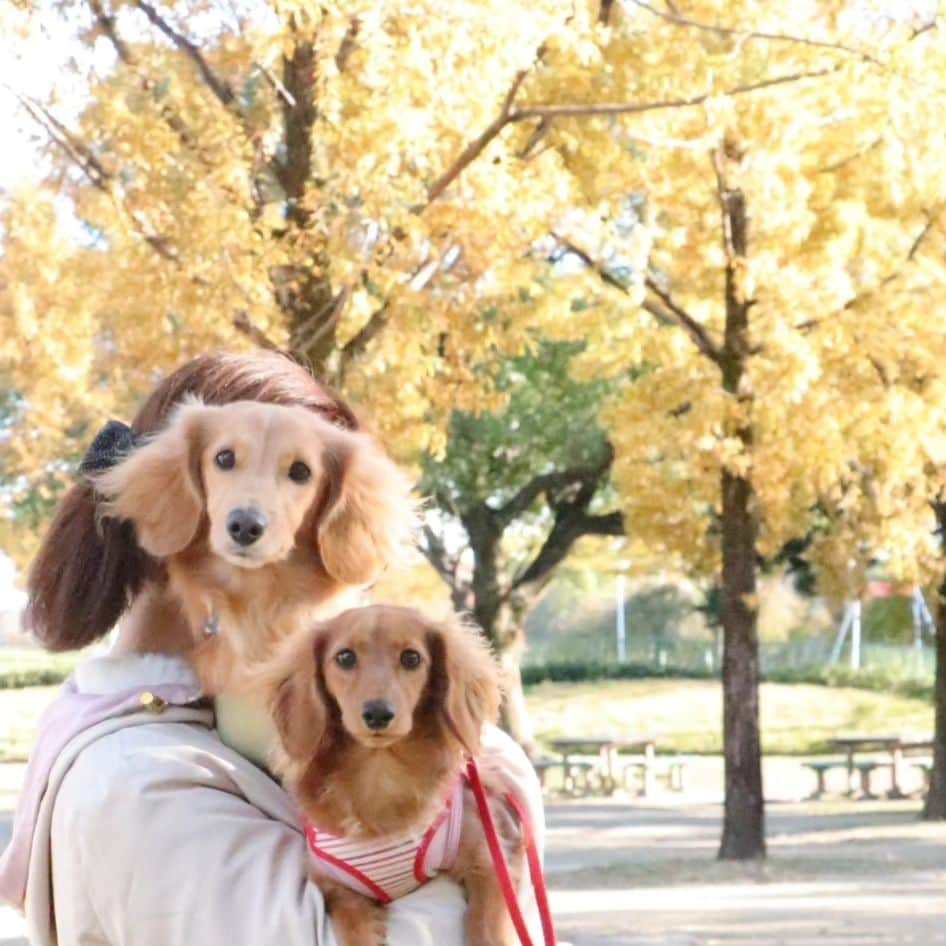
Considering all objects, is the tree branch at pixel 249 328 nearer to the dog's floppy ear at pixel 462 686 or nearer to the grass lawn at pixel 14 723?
the dog's floppy ear at pixel 462 686

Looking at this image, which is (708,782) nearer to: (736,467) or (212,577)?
(736,467)

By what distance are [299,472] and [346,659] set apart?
302 millimetres

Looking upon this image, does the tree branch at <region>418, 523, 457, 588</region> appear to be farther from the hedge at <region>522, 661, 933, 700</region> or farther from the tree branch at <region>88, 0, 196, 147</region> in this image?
the tree branch at <region>88, 0, 196, 147</region>

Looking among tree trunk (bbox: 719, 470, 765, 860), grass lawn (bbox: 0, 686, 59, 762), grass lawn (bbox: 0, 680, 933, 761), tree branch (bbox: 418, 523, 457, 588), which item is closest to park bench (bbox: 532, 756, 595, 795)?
tree branch (bbox: 418, 523, 457, 588)

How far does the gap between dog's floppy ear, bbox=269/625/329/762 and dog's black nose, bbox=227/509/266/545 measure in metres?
0.17

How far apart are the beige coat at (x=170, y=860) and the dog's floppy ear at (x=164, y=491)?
24 cm

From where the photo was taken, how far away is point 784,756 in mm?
38062

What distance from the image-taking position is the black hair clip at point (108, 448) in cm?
273

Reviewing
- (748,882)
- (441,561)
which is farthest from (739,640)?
(441,561)

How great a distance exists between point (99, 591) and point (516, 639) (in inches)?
1138

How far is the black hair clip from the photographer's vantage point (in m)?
2.73

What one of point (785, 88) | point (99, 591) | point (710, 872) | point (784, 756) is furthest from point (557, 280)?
point (784, 756)

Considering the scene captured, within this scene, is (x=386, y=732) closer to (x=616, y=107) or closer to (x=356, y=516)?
(x=356, y=516)

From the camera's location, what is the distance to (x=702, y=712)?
42.3 metres
